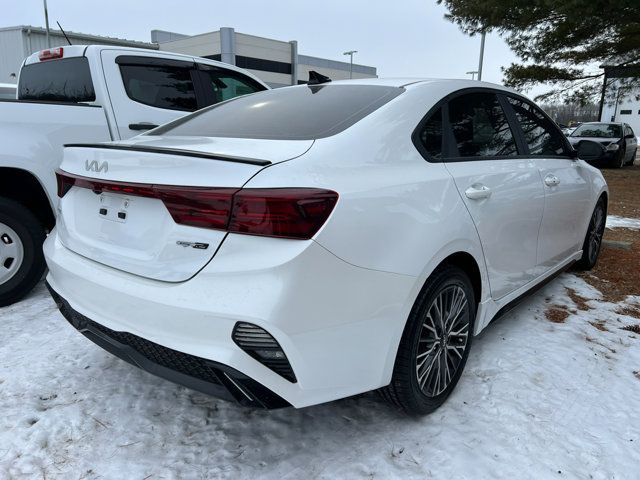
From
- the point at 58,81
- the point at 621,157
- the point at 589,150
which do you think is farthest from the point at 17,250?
the point at 621,157

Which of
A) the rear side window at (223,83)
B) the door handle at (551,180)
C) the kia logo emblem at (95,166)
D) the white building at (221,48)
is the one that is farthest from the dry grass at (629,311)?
the white building at (221,48)

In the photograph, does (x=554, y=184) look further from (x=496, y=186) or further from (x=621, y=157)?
(x=621, y=157)

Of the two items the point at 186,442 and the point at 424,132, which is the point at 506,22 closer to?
the point at 424,132

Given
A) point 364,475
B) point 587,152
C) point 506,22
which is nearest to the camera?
point 364,475

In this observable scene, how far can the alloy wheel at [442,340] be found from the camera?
233 cm

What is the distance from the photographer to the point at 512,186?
289cm

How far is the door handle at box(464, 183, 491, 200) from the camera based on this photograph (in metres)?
2.48

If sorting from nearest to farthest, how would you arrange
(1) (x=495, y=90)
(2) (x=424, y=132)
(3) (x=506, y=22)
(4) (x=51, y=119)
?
(2) (x=424, y=132) → (1) (x=495, y=90) → (4) (x=51, y=119) → (3) (x=506, y=22)

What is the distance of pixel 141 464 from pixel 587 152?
3912 mm

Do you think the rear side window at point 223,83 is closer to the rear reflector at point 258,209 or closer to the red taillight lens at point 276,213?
the rear reflector at point 258,209

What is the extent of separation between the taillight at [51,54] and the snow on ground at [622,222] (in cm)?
718

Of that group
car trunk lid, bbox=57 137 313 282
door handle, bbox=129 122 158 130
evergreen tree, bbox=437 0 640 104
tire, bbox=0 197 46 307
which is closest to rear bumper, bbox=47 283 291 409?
car trunk lid, bbox=57 137 313 282

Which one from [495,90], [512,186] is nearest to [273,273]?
[512,186]

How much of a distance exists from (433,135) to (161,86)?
3.10 meters
